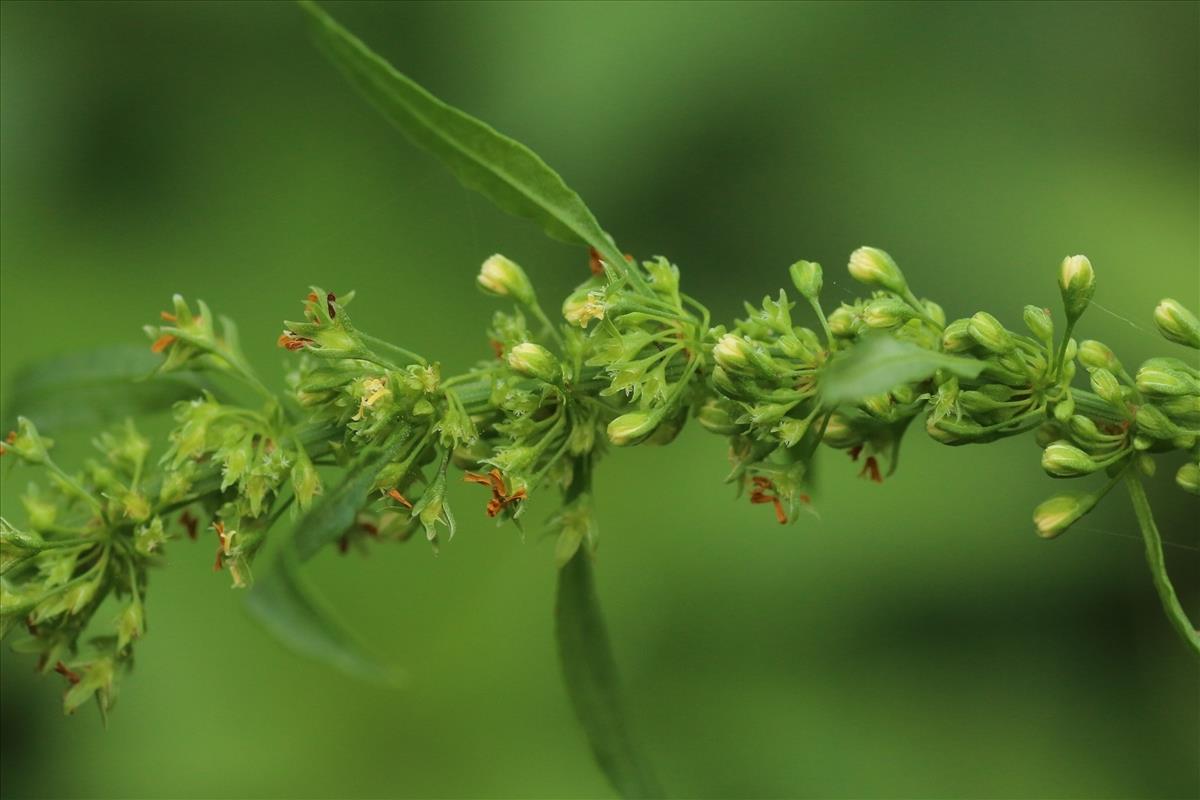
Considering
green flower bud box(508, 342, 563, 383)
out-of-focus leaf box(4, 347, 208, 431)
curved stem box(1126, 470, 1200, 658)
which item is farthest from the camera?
out-of-focus leaf box(4, 347, 208, 431)

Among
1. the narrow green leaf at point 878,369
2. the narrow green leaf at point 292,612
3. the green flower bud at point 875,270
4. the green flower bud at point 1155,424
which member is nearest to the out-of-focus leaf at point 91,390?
the narrow green leaf at point 292,612

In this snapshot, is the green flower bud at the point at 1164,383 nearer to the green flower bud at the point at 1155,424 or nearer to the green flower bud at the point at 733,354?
the green flower bud at the point at 1155,424

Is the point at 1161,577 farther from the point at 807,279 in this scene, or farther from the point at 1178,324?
the point at 807,279

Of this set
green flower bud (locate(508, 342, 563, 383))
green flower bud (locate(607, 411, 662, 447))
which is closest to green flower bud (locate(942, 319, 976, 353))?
green flower bud (locate(607, 411, 662, 447))

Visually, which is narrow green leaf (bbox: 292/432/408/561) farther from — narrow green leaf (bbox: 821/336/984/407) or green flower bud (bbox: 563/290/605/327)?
narrow green leaf (bbox: 821/336/984/407)

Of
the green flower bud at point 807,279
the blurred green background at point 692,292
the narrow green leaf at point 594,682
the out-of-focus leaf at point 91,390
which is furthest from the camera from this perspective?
the blurred green background at point 692,292

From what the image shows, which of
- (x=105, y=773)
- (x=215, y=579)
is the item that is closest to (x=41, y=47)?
(x=215, y=579)
